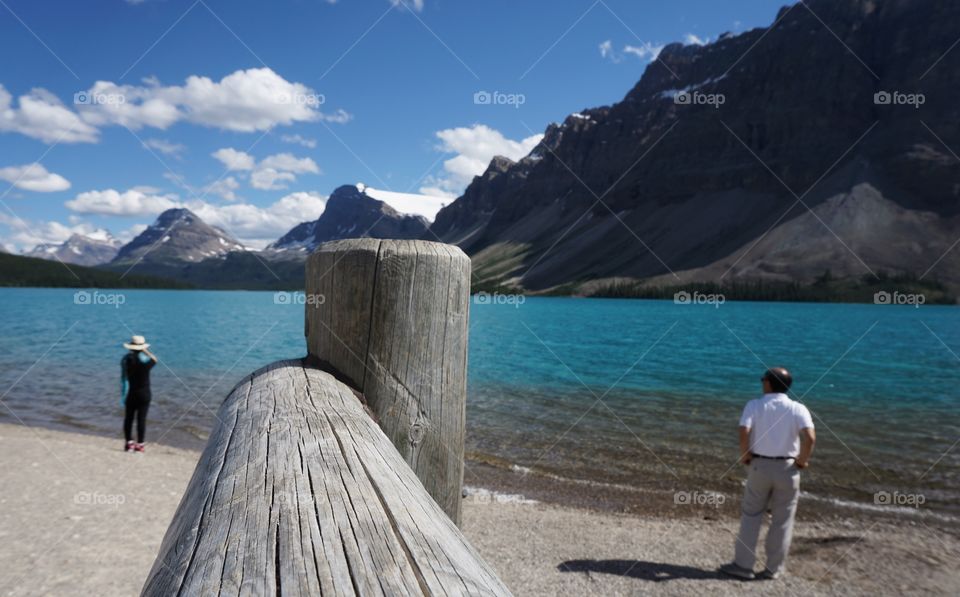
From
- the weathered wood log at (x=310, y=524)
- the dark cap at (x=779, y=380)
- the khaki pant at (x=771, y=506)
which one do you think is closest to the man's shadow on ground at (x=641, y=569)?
the khaki pant at (x=771, y=506)

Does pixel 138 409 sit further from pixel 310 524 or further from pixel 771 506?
pixel 310 524

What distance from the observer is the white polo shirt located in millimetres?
8195

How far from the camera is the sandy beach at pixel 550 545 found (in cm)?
868

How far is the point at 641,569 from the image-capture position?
9.51 meters

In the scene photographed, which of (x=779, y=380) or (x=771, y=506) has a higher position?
(x=779, y=380)

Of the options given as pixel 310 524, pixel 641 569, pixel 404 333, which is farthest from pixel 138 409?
pixel 310 524

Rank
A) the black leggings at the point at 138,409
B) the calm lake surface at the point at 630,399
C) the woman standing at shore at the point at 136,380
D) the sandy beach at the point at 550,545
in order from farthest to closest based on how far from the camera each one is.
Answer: the calm lake surface at the point at 630,399, the black leggings at the point at 138,409, the woman standing at shore at the point at 136,380, the sandy beach at the point at 550,545

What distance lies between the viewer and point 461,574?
3.84 ft

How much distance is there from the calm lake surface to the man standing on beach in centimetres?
535

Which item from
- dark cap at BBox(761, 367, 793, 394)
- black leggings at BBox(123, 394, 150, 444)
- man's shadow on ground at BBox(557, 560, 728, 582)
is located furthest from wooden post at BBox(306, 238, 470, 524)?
black leggings at BBox(123, 394, 150, 444)

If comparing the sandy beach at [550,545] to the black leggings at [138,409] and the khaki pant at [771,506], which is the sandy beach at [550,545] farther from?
the black leggings at [138,409]

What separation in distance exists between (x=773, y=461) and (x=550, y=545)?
405 centimetres

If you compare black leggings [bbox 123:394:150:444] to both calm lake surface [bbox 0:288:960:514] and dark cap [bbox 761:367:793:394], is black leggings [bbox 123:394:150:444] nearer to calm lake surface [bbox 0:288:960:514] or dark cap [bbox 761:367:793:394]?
calm lake surface [bbox 0:288:960:514]

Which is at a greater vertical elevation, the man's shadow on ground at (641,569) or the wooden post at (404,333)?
the wooden post at (404,333)
